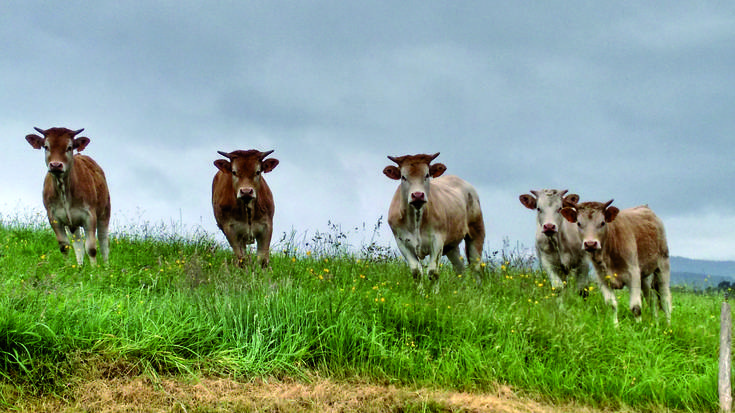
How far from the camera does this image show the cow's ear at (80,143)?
1270 cm

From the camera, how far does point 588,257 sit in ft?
36.0

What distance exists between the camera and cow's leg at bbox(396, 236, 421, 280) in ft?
35.8

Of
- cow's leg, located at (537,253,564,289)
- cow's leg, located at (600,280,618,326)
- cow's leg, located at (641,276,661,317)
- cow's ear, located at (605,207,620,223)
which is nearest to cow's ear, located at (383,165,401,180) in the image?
cow's leg, located at (537,253,564,289)

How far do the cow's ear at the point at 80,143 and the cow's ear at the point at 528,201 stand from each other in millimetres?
8040

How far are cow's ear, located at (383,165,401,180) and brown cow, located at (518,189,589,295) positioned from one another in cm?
219

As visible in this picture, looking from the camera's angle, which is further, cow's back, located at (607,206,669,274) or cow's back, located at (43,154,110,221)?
cow's back, located at (43,154,110,221)

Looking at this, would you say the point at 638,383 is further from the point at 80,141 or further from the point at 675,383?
the point at 80,141

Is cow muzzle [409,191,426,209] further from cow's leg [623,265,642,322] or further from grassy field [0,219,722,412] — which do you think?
cow's leg [623,265,642,322]

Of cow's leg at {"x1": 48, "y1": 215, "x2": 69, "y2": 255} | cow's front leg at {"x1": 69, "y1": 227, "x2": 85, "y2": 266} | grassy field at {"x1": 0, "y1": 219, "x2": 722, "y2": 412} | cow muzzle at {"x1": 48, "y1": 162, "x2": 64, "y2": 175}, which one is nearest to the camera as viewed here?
grassy field at {"x1": 0, "y1": 219, "x2": 722, "y2": 412}

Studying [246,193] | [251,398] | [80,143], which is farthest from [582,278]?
[80,143]

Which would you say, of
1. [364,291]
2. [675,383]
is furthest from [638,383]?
[364,291]

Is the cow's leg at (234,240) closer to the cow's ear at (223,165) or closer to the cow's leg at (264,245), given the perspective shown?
the cow's leg at (264,245)

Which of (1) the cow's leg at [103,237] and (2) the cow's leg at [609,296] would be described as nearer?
(2) the cow's leg at [609,296]

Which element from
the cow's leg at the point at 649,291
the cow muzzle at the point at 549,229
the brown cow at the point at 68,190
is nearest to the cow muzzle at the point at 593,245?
the cow muzzle at the point at 549,229
